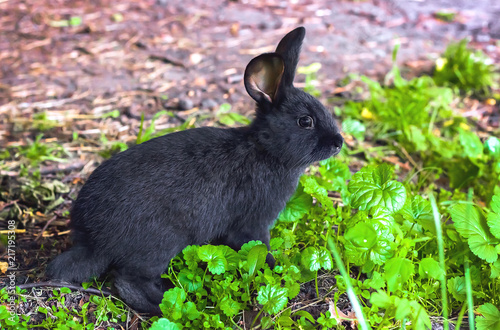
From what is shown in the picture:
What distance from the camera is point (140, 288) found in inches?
109

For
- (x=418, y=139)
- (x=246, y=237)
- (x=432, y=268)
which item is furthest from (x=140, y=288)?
(x=418, y=139)

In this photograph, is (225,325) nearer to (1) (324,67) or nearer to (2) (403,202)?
(2) (403,202)

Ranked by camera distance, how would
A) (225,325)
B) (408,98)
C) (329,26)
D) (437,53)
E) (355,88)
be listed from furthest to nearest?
(329,26) < (437,53) < (355,88) < (408,98) < (225,325)

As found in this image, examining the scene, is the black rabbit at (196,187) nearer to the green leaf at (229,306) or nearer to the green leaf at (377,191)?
the green leaf at (377,191)

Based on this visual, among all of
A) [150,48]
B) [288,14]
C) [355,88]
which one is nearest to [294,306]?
[355,88]

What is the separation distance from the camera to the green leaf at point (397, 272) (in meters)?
2.39

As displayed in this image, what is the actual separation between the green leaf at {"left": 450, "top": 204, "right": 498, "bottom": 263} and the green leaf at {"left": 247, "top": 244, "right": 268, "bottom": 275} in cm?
105

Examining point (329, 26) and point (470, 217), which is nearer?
point (470, 217)

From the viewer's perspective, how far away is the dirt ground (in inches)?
185

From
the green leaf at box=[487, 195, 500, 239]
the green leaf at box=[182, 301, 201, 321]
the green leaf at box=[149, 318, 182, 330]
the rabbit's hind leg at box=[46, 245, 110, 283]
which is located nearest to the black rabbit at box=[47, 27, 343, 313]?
the rabbit's hind leg at box=[46, 245, 110, 283]

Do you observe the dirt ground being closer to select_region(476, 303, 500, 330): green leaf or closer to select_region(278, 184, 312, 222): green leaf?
select_region(278, 184, 312, 222): green leaf

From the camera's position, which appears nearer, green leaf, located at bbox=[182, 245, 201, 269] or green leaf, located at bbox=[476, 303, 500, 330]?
green leaf, located at bbox=[476, 303, 500, 330]

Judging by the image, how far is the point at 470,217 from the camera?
269 cm

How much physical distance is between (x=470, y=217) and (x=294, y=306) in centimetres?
107
